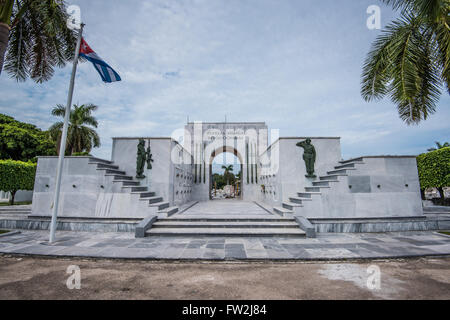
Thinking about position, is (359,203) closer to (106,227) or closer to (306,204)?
(306,204)

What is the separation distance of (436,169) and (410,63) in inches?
501

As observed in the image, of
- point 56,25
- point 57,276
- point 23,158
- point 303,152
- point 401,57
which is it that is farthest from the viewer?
point 23,158

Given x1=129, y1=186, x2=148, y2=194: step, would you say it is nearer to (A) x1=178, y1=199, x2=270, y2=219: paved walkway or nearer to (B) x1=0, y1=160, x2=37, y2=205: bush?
(A) x1=178, y1=199, x2=270, y2=219: paved walkway

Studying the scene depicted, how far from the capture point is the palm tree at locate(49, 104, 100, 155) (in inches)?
888

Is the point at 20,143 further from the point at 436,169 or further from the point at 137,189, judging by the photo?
the point at 436,169

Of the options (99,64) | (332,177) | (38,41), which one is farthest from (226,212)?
(38,41)

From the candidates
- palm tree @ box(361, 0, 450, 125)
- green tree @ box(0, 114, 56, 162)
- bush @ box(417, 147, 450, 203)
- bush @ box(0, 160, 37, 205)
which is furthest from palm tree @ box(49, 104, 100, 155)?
bush @ box(417, 147, 450, 203)

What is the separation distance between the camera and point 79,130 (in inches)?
901

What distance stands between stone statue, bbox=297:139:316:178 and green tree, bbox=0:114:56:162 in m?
25.7

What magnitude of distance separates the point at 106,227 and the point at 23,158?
22.2 m

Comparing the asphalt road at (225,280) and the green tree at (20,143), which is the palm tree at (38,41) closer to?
the asphalt road at (225,280)

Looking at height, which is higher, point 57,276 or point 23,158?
point 23,158
